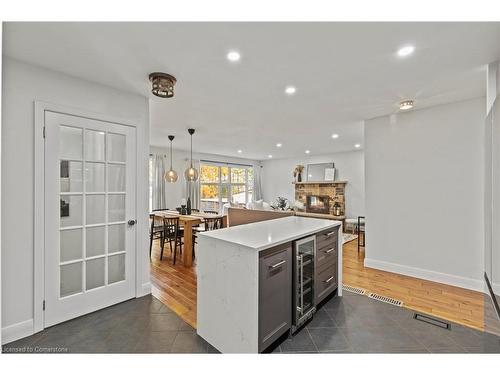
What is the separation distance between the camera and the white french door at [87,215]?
217cm

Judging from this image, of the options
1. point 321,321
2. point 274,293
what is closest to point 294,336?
point 321,321

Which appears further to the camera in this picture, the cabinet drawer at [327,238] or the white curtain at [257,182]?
the white curtain at [257,182]

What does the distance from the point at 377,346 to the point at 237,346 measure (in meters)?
1.16

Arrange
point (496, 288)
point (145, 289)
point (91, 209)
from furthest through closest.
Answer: point (145, 289) < point (91, 209) < point (496, 288)

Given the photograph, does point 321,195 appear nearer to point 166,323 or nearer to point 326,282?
point 326,282

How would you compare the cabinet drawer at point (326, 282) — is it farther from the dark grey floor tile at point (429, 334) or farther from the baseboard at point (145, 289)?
the baseboard at point (145, 289)

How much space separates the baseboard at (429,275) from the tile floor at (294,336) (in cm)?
113

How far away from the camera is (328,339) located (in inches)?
78.0

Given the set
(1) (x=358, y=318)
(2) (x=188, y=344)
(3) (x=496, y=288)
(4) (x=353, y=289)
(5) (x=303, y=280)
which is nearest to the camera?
(3) (x=496, y=288)

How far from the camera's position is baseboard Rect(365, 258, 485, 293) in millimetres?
2899

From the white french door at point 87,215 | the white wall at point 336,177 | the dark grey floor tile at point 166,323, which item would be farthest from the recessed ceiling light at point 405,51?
the white wall at point 336,177

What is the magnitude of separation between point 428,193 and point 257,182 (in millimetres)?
6839
